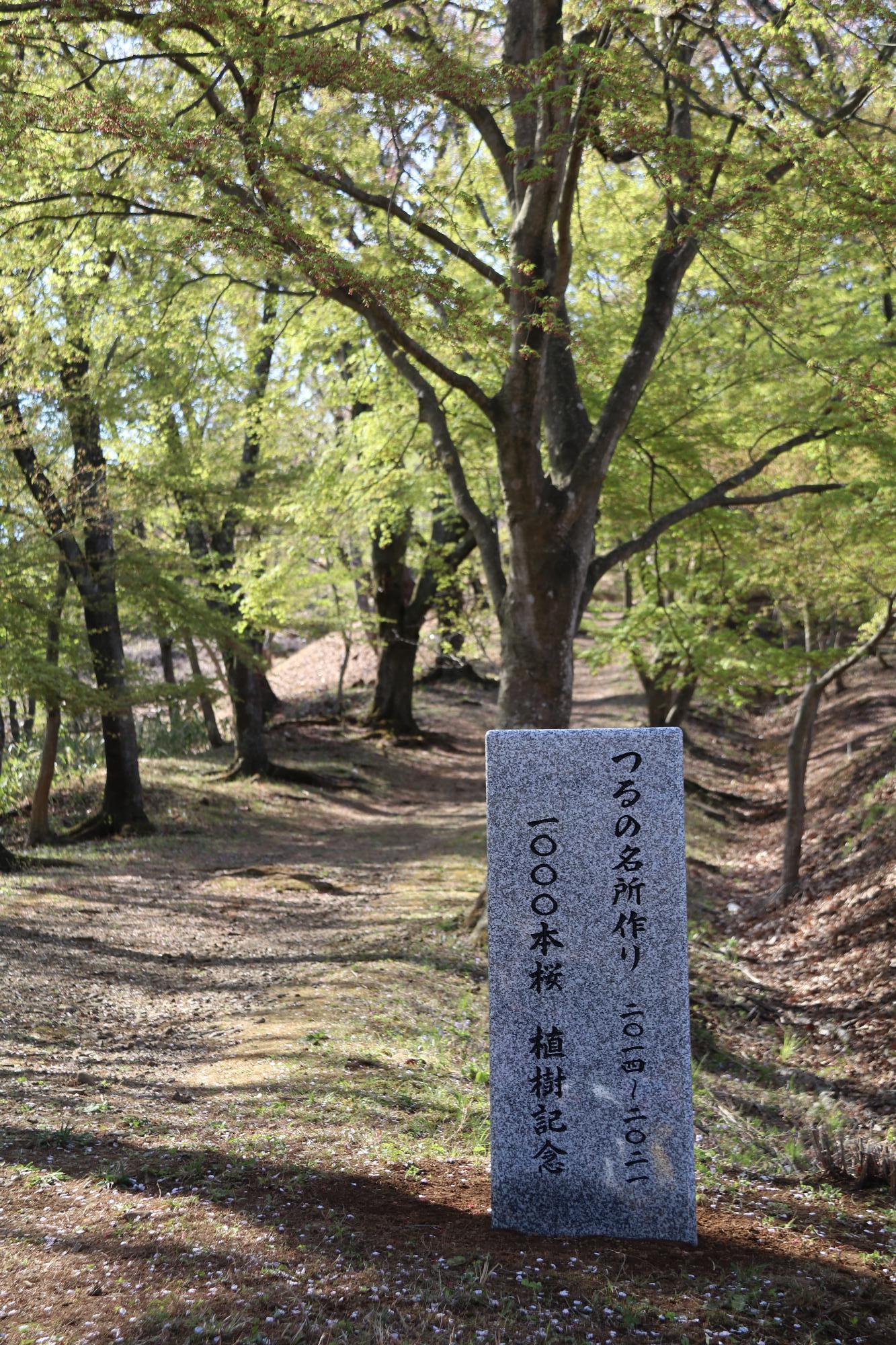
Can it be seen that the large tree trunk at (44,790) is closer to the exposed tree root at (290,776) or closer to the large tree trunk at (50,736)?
the large tree trunk at (50,736)

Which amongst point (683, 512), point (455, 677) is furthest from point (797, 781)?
point (455, 677)

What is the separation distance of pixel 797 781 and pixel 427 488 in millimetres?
5477

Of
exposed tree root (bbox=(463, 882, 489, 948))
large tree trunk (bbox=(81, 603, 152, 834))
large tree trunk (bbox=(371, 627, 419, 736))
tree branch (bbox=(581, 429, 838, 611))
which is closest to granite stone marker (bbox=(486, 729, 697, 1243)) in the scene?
exposed tree root (bbox=(463, 882, 489, 948))

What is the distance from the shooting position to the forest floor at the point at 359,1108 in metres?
3.12

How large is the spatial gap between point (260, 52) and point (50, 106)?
1283mm

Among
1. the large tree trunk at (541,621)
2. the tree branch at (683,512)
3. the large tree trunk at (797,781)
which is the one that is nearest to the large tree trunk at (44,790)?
the large tree trunk at (541,621)

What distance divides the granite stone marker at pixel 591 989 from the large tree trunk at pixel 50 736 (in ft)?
26.9

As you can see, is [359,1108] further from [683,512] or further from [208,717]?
[208,717]

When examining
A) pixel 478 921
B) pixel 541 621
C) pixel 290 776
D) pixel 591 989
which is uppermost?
pixel 541 621

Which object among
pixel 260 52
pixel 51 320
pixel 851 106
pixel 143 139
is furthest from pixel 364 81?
pixel 51 320

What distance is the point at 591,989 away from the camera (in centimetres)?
387

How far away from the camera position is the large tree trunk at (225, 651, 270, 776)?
17266 mm

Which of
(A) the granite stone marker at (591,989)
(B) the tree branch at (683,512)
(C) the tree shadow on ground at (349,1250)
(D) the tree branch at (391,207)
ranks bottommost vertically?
(C) the tree shadow on ground at (349,1250)

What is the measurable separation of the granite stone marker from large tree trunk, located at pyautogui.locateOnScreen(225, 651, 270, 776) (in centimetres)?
1362
